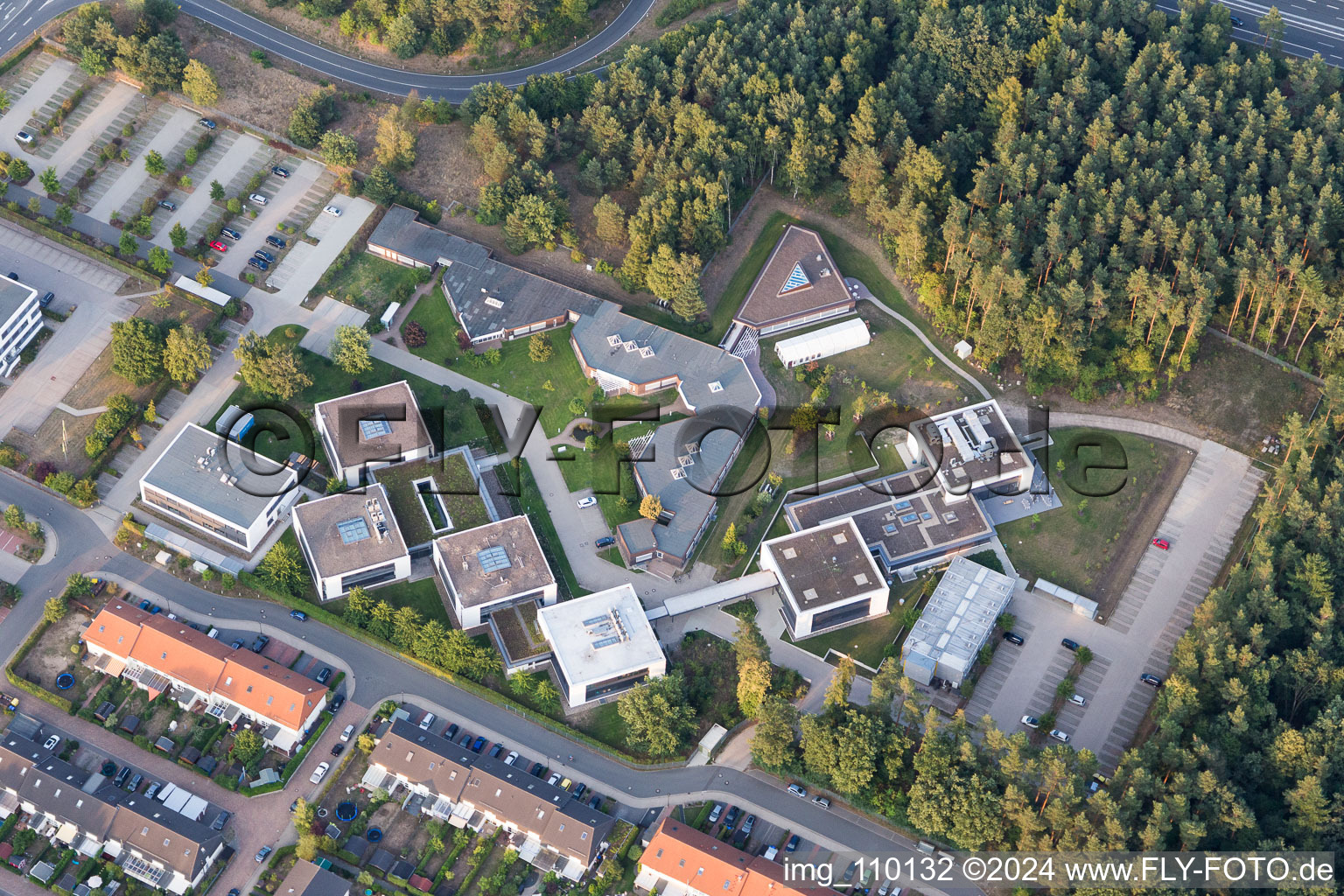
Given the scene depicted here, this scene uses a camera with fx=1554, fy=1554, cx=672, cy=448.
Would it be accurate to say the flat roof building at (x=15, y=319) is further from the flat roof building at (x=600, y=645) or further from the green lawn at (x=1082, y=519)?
the green lawn at (x=1082, y=519)

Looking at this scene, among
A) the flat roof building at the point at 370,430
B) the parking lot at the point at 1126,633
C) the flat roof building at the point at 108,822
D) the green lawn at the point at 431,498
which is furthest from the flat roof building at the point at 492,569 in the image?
the parking lot at the point at 1126,633

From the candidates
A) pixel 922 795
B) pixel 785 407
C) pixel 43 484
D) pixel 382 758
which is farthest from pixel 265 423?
pixel 922 795

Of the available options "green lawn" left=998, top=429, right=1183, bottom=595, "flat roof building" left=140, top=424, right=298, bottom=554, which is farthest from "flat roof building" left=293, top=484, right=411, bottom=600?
"green lawn" left=998, top=429, right=1183, bottom=595

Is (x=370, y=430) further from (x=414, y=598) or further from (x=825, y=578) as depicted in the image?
(x=825, y=578)

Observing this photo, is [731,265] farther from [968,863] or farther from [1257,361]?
[968,863]

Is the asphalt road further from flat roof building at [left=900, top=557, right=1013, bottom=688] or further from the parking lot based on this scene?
the parking lot

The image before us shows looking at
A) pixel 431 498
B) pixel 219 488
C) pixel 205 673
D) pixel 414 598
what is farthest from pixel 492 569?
pixel 219 488
